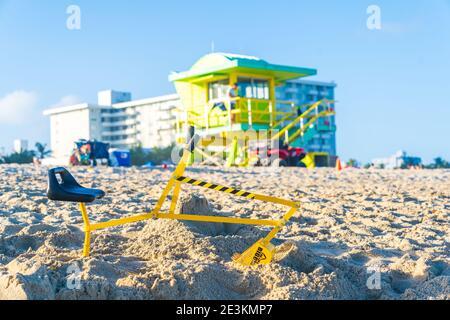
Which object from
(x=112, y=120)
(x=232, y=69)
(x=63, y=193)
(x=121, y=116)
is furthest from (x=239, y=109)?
(x=112, y=120)

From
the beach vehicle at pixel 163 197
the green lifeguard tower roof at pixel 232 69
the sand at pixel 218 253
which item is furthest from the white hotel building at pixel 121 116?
the beach vehicle at pixel 163 197

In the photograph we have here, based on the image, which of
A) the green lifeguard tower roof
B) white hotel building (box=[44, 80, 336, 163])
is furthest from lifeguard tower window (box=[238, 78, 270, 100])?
white hotel building (box=[44, 80, 336, 163])

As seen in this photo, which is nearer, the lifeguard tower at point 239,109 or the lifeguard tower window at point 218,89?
the lifeguard tower at point 239,109

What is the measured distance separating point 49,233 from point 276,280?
7.14 ft

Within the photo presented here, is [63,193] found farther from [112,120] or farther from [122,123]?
[112,120]

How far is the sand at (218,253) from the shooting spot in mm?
4430

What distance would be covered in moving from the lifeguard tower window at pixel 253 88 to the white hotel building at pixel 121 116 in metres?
78.5

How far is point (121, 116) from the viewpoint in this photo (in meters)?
112

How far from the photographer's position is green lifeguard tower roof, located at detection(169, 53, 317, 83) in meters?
23.8

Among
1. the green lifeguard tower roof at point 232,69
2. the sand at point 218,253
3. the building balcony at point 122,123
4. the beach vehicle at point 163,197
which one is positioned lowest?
the sand at point 218,253

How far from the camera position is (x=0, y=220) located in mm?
6617

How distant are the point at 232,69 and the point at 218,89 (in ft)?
4.74

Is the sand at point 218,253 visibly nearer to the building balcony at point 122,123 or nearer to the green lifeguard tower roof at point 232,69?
the green lifeguard tower roof at point 232,69
